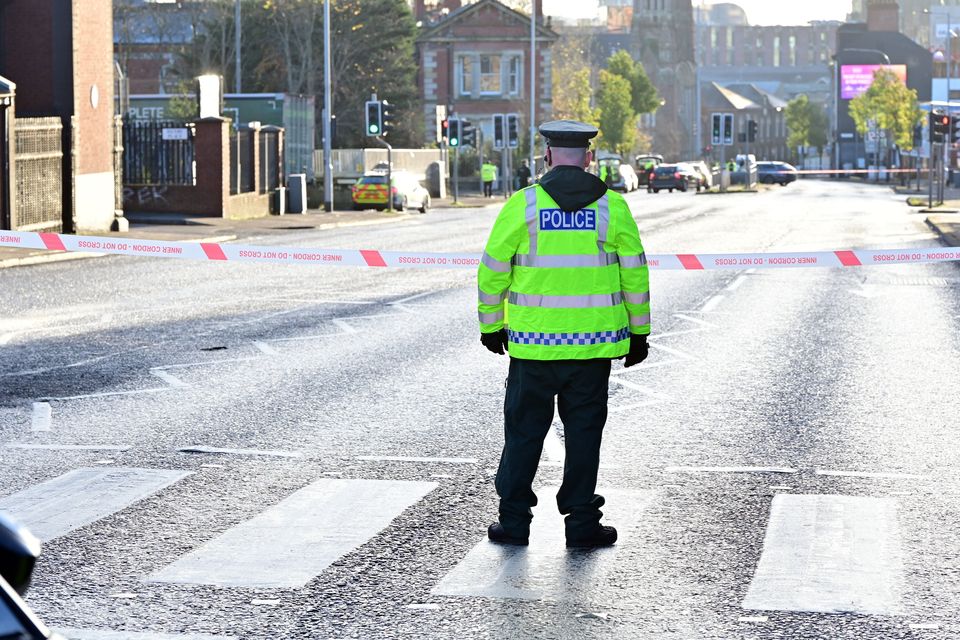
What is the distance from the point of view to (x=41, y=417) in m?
10.2

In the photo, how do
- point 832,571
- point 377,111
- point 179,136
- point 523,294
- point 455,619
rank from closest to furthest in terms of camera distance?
point 455,619
point 832,571
point 523,294
point 179,136
point 377,111

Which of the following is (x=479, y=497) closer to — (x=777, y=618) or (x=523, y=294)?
(x=523, y=294)

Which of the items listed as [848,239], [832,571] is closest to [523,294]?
[832,571]

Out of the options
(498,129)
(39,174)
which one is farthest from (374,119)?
(39,174)

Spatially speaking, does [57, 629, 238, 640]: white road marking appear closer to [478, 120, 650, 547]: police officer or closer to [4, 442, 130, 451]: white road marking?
[478, 120, 650, 547]: police officer

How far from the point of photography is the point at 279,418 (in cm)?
1028

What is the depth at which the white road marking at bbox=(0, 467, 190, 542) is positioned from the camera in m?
7.18

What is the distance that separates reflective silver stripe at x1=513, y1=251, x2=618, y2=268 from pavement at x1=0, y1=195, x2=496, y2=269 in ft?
62.7

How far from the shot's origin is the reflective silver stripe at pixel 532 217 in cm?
688

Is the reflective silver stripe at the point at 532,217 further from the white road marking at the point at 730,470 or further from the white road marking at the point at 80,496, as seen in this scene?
the white road marking at the point at 80,496

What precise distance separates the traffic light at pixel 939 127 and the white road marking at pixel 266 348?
36.9 metres

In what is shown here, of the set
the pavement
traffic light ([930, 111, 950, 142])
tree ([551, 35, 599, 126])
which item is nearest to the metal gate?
the pavement

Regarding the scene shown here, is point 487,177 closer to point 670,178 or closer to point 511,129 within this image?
point 511,129

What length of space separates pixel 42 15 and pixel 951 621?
3044 centimetres
